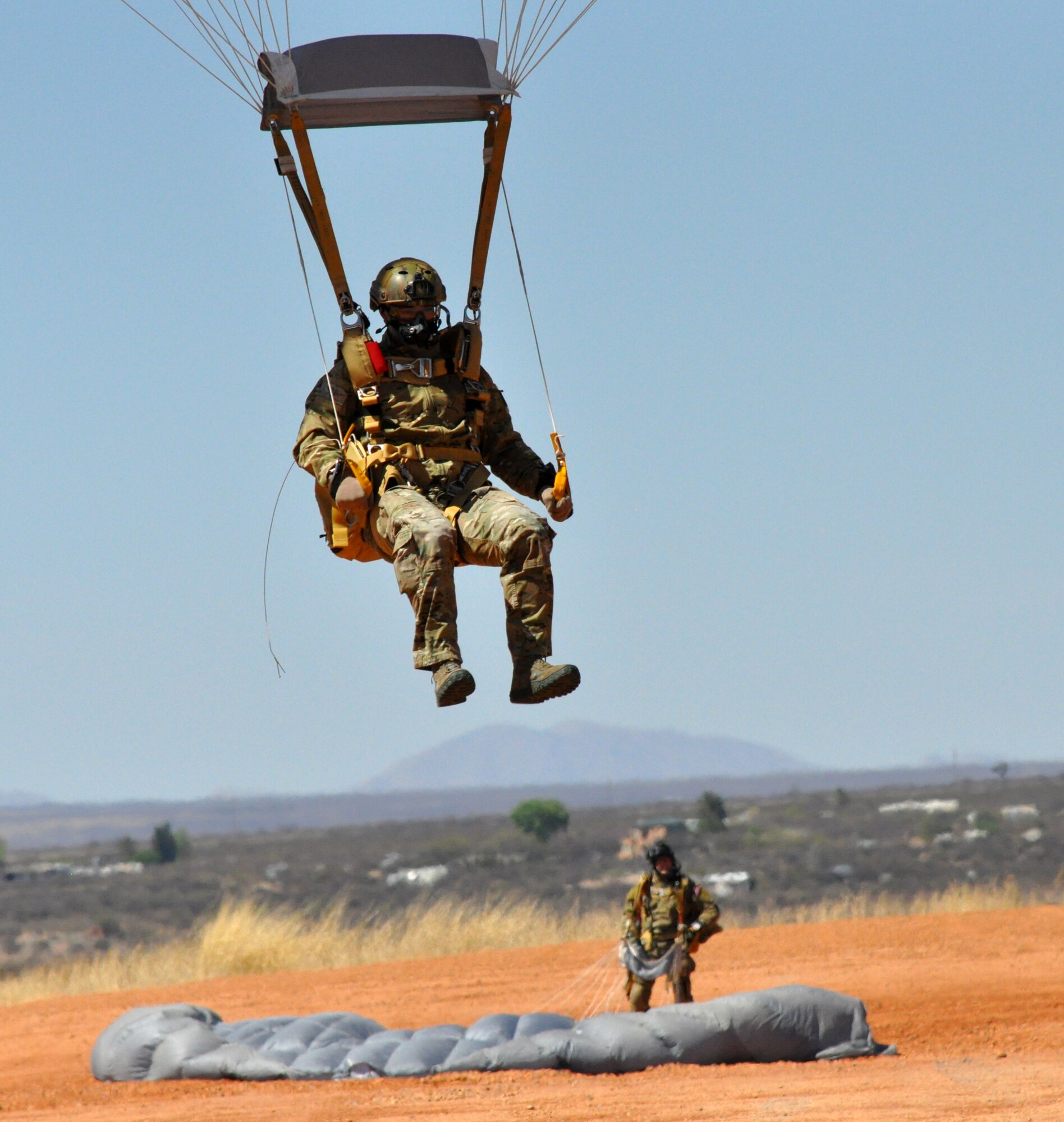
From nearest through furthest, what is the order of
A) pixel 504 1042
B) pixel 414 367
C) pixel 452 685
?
1. pixel 452 685
2. pixel 414 367
3. pixel 504 1042

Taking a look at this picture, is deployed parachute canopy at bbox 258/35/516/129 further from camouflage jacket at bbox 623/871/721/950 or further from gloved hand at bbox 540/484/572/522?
camouflage jacket at bbox 623/871/721/950

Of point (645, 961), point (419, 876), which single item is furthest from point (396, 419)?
point (419, 876)

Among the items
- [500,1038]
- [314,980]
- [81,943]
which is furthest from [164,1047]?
[81,943]

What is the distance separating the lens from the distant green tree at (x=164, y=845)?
225 feet

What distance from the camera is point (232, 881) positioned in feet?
173

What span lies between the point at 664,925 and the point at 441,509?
9.62m

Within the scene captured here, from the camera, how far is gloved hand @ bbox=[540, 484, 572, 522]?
26.9ft

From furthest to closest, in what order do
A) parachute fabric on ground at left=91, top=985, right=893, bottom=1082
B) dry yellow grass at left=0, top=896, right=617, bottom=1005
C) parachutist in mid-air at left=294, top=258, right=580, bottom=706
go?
1. dry yellow grass at left=0, top=896, right=617, bottom=1005
2. parachute fabric on ground at left=91, top=985, right=893, bottom=1082
3. parachutist in mid-air at left=294, top=258, right=580, bottom=706

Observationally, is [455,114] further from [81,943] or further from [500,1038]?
[81,943]

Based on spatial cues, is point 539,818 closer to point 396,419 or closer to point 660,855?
point 660,855

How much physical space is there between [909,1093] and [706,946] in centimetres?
1034

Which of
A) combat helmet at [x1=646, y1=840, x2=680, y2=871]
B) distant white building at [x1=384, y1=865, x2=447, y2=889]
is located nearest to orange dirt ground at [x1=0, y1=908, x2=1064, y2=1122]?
combat helmet at [x1=646, y1=840, x2=680, y2=871]

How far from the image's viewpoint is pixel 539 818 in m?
63.7

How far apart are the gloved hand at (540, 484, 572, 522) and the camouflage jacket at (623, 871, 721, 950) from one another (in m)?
9.08
